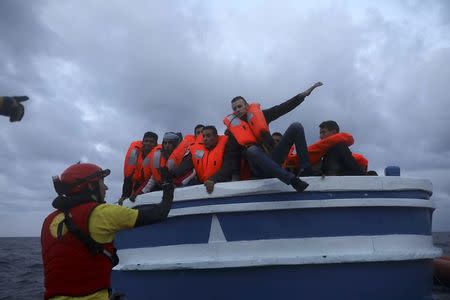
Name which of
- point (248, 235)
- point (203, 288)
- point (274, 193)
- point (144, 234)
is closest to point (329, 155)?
point (274, 193)

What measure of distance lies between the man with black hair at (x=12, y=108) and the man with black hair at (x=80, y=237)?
90 centimetres

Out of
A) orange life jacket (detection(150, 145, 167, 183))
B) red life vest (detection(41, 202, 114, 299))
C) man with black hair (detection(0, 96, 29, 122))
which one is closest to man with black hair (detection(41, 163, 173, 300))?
red life vest (detection(41, 202, 114, 299))

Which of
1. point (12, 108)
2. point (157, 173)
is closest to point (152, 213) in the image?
point (12, 108)

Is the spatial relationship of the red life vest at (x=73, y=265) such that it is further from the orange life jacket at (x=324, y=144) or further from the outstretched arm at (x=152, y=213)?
the orange life jacket at (x=324, y=144)

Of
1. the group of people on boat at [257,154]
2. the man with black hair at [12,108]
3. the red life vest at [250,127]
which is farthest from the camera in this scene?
the red life vest at [250,127]

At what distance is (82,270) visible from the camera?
3143mm

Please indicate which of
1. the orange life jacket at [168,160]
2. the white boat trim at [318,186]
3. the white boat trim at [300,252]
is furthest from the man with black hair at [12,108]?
the orange life jacket at [168,160]

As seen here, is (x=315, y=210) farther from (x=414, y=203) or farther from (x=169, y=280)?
(x=169, y=280)

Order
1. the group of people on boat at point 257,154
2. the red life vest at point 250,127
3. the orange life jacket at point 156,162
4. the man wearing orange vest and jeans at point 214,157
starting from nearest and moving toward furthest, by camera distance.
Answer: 1. the group of people on boat at point 257,154
2. the red life vest at point 250,127
3. the man wearing orange vest and jeans at point 214,157
4. the orange life jacket at point 156,162

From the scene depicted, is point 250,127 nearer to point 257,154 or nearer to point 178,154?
point 257,154

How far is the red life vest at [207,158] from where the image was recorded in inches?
221

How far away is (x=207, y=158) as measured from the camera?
18.9 ft

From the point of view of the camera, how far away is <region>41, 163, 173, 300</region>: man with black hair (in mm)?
3123

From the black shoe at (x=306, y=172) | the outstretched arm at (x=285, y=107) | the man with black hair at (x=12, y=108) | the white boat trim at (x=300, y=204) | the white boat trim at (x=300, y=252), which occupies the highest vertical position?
the outstretched arm at (x=285, y=107)
